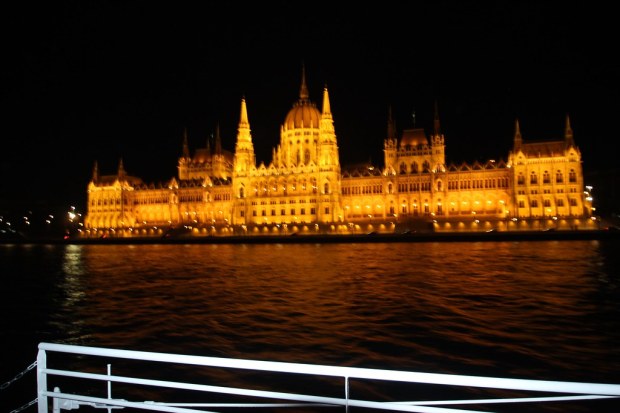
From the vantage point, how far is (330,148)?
101500 millimetres

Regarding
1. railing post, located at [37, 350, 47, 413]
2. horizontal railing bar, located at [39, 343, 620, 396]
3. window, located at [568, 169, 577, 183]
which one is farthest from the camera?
window, located at [568, 169, 577, 183]

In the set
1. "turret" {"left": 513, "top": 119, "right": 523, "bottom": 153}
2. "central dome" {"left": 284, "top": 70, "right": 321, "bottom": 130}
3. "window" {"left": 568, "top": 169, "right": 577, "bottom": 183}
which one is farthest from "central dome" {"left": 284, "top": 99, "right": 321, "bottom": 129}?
"window" {"left": 568, "top": 169, "right": 577, "bottom": 183}

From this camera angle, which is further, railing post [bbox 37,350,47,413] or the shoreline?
the shoreline

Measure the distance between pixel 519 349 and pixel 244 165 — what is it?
97.0 m

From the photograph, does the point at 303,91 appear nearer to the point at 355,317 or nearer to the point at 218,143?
the point at 218,143

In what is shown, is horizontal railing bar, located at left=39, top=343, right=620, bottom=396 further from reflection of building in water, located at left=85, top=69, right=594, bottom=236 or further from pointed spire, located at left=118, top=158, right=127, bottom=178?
pointed spire, located at left=118, top=158, right=127, bottom=178

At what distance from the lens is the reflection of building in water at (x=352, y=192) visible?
86688 millimetres

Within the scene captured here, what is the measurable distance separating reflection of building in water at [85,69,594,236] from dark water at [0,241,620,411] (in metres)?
54.2

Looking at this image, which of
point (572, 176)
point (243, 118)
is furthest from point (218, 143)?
point (572, 176)

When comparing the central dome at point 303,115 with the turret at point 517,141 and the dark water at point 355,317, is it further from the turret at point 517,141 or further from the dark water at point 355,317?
the dark water at point 355,317

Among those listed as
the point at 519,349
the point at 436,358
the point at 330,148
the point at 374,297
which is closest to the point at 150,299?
the point at 374,297

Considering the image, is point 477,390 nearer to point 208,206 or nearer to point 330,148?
point 330,148

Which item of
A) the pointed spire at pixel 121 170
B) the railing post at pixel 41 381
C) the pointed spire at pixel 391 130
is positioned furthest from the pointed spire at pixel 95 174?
the railing post at pixel 41 381

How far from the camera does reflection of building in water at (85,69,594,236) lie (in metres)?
86.7
